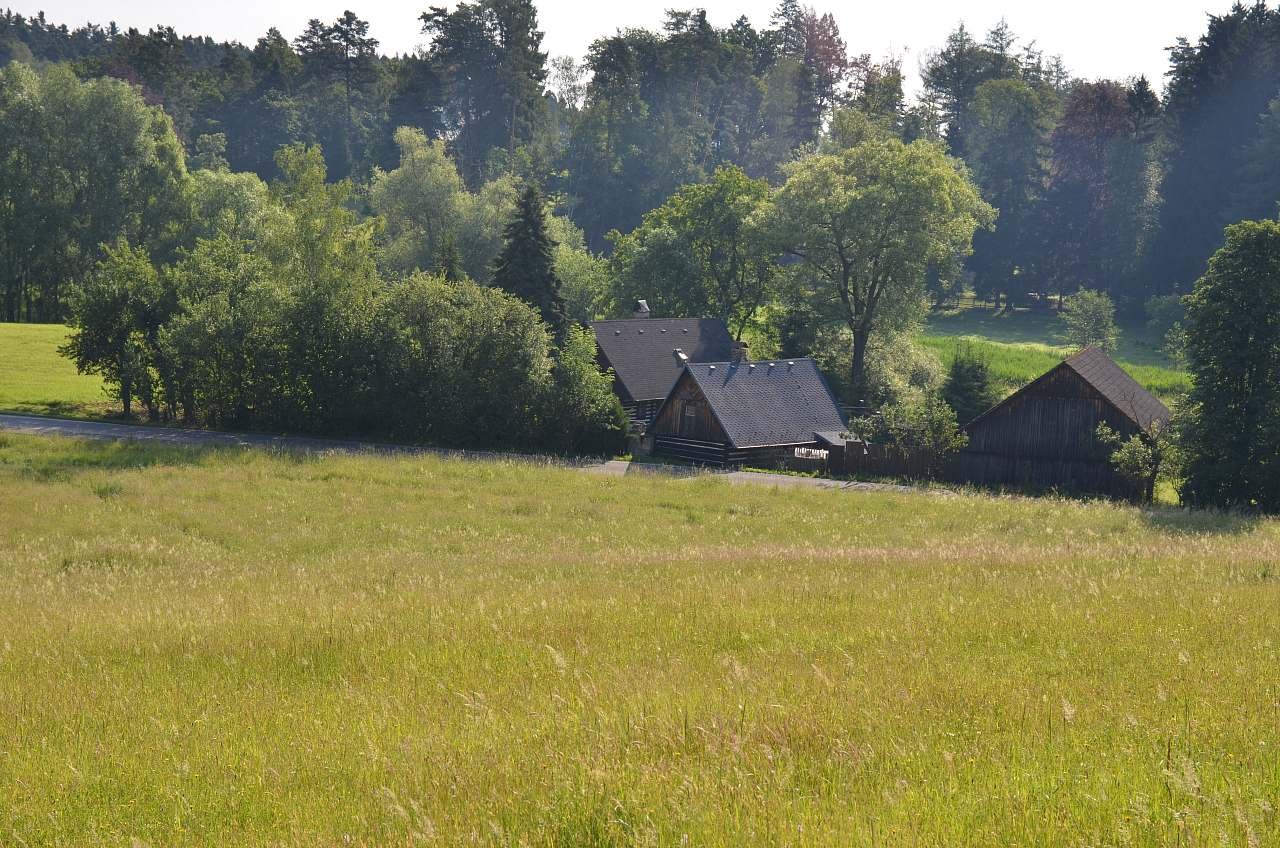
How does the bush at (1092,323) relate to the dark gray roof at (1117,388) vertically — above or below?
above

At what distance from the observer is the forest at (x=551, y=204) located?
50.7m

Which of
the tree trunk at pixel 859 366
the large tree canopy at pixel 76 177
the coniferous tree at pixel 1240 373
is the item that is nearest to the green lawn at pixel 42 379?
the large tree canopy at pixel 76 177

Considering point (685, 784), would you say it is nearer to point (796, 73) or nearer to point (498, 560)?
point (498, 560)

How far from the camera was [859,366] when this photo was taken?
231 feet

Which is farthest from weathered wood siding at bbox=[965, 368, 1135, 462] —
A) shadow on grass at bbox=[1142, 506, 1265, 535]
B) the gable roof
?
shadow on grass at bbox=[1142, 506, 1265, 535]

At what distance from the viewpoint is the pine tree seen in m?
63.2

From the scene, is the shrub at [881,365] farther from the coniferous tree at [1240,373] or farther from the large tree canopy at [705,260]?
the coniferous tree at [1240,373]

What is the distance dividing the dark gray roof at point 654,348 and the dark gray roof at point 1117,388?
21004 millimetres

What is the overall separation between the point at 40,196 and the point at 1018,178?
3785 inches

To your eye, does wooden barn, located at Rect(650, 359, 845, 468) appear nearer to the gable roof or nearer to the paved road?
the paved road

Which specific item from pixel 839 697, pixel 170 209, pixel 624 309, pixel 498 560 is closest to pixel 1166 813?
pixel 839 697

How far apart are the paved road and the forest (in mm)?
2342

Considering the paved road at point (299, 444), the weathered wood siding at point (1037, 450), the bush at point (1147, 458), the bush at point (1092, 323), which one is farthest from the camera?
the bush at point (1092, 323)

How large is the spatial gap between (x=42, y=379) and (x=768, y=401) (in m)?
39.0
